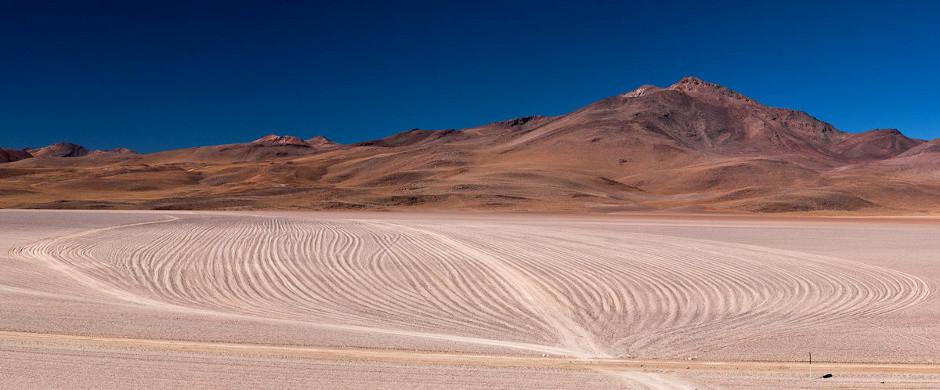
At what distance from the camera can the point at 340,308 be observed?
33.9 feet

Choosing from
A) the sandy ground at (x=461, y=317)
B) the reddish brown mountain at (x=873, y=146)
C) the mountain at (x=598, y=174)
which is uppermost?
the reddish brown mountain at (x=873, y=146)

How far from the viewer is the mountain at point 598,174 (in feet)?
217

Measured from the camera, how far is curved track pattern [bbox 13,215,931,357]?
902cm

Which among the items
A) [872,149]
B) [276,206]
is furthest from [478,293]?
[872,149]

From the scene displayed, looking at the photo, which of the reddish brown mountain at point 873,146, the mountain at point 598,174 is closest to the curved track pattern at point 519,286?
the mountain at point 598,174

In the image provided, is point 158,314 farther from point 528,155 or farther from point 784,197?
point 528,155

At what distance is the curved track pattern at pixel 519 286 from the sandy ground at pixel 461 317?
63 mm

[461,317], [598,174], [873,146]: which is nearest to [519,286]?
[461,317]

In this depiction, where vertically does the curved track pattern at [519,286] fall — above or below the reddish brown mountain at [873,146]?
below

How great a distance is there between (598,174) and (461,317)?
11579 cm

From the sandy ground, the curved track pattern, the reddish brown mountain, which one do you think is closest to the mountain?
the reddish brown mountain

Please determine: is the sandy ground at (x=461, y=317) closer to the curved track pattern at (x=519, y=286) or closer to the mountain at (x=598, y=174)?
the curved track pattern at (x=519, y=286)

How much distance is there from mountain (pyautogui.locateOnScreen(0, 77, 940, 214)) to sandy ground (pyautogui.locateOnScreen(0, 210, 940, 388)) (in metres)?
42.4

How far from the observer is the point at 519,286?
40.4 ft
